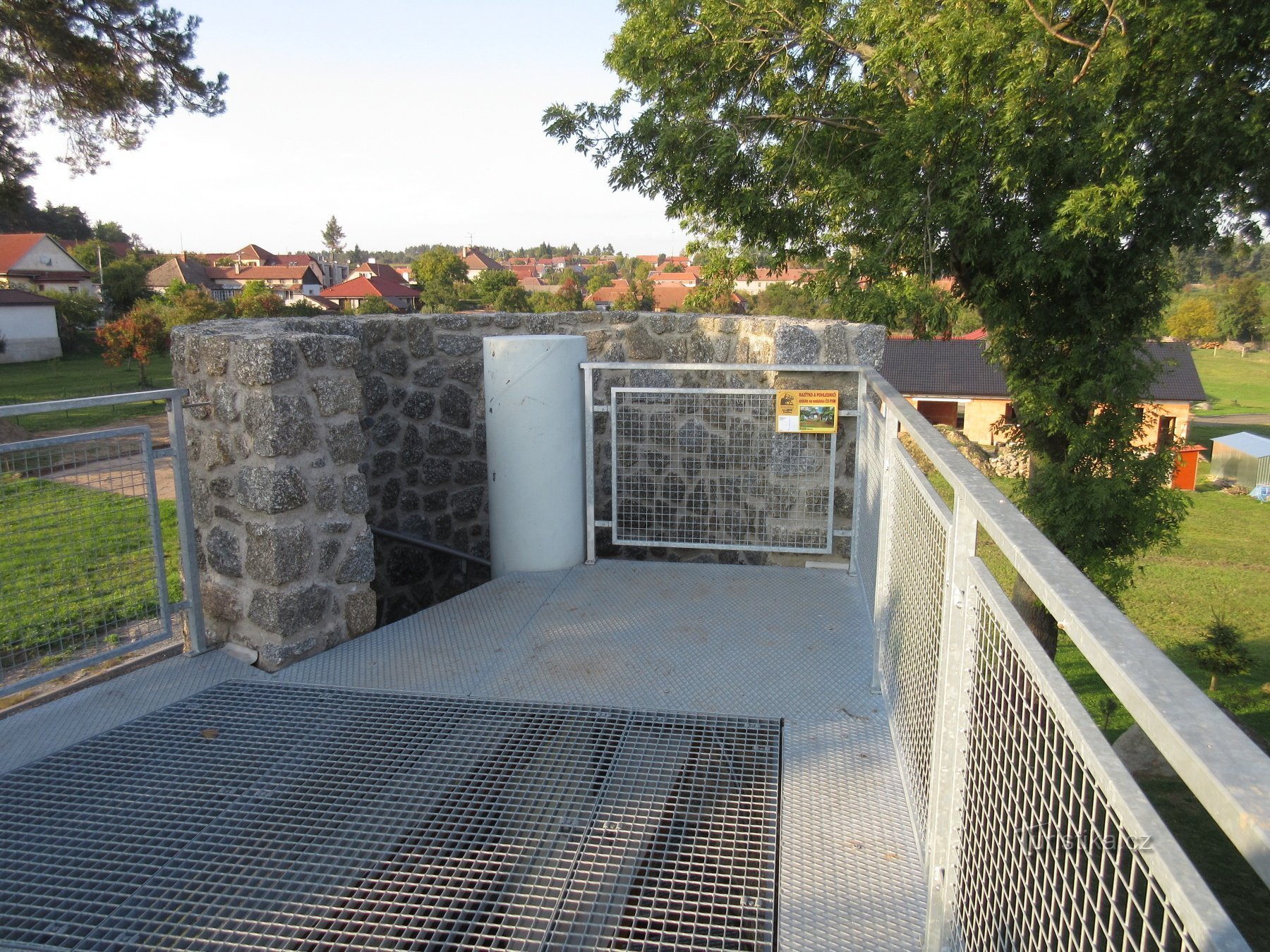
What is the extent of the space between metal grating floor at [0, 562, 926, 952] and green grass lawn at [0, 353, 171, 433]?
55.7ft

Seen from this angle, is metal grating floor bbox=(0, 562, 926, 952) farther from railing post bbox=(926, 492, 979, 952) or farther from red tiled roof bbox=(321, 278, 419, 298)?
red tiled roof bbox=(321, 278, 419, 298)

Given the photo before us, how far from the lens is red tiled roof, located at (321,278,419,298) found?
86438 mm

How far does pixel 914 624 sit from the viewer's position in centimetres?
265

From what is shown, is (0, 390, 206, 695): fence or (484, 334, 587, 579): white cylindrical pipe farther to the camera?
(484, 334, 587, 579): white cylindrical pipe

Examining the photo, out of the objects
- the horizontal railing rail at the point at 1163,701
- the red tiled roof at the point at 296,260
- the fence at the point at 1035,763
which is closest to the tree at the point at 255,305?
the fence at the point at 1035,763

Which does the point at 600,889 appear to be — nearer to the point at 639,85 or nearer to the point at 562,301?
the point at 639,85

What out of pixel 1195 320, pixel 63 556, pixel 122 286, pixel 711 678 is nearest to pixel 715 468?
pixel 711 678

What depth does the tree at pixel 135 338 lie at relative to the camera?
31.1 meters

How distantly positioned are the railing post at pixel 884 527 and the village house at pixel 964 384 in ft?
142

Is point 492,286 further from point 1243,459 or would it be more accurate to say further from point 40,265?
point 1243,459

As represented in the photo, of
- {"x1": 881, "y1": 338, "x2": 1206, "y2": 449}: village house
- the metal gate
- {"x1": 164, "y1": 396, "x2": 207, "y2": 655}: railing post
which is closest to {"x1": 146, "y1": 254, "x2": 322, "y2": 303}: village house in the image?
{"x1": 881, "y1": 338, "x2": 1206, "y2": 449}: village house

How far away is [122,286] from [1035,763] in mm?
63935

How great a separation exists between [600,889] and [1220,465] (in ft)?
176

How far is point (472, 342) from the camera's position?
6004mm
